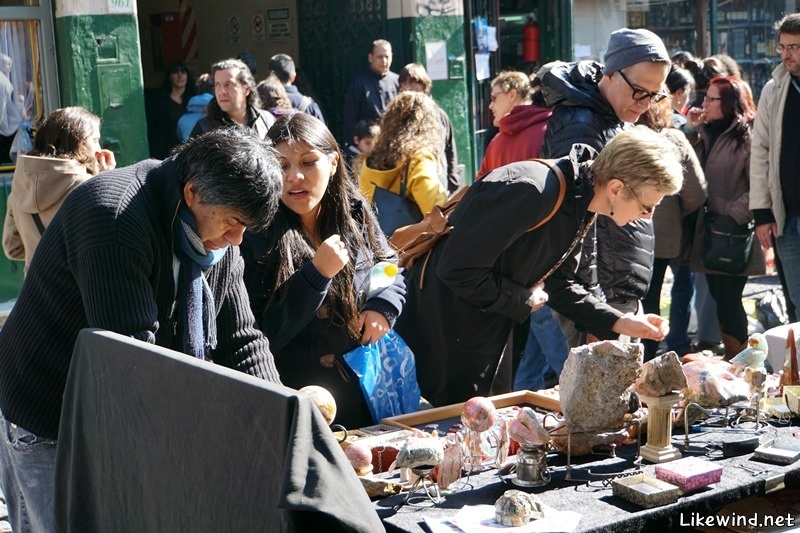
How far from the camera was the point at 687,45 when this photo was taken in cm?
1124

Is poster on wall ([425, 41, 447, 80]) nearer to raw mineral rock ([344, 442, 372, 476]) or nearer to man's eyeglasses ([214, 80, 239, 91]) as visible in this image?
man's eyeglasses ([214, 80, 239, 91])

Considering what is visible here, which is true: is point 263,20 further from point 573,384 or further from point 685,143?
point 573,384

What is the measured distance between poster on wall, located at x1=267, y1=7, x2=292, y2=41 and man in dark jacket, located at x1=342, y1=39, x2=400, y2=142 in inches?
72.4

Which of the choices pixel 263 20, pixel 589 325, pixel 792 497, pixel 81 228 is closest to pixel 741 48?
pixel 263 20

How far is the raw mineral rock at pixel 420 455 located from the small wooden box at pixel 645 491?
402mm

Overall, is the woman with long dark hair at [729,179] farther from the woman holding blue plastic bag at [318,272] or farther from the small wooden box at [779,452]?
the small wooden box at [779,452]

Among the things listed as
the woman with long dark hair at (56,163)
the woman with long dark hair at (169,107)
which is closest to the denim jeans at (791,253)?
the woman with long dark hair at (56,163)

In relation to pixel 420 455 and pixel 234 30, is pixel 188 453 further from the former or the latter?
pixel 234 30

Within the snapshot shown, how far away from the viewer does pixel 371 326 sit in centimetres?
324

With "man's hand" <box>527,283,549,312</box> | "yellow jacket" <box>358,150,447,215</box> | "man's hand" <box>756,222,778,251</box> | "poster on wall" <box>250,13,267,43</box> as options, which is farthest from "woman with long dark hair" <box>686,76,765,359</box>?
"poster on wall" <box>250,13,267,43</box>

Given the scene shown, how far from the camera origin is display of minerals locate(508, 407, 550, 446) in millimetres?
2520

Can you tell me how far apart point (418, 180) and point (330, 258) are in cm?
222

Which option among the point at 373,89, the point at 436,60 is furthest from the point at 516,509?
the point at 436,60
